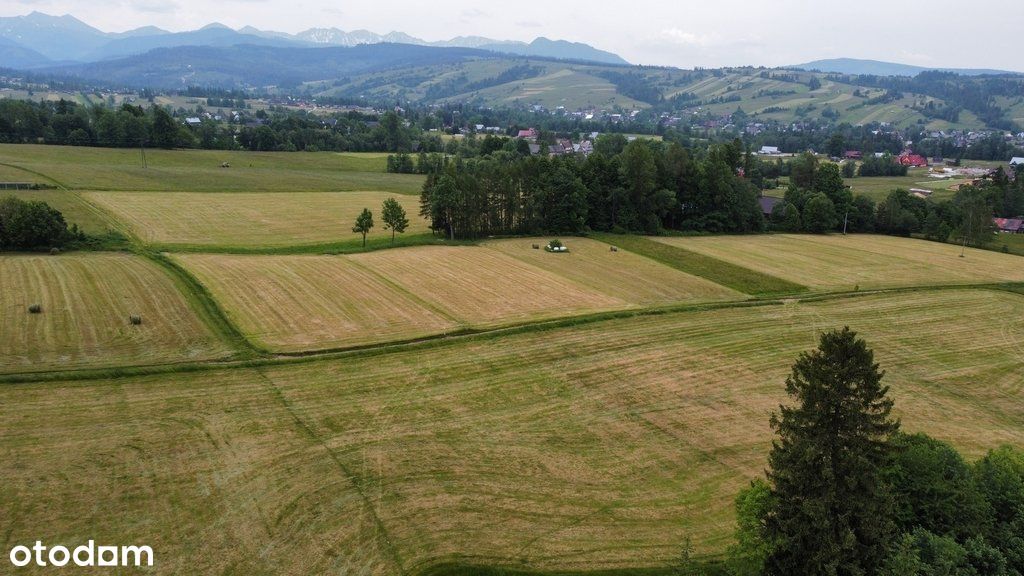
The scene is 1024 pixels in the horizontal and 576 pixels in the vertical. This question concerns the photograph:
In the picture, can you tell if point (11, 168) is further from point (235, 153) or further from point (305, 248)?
point (305, 248)

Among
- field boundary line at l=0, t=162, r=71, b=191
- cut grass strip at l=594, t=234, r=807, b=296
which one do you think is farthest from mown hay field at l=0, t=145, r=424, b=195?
cut grass strip at l=594, t=234, r=807, b=296

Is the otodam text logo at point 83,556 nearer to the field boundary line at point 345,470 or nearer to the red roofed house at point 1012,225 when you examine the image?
the field boundary line at point 345,470

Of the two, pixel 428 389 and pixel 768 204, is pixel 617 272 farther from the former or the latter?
pixel 768 204

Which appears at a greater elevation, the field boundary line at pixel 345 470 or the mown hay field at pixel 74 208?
the mown hay field at pixel 74 208

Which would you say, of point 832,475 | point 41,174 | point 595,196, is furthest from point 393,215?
point 41,174

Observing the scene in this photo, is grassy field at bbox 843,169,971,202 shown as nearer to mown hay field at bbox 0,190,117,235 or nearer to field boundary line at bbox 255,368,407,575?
field boundary line at bbox 255,368,407,575

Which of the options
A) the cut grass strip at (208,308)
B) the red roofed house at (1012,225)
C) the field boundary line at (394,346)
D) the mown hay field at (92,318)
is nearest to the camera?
the field boundary line at (394,346)

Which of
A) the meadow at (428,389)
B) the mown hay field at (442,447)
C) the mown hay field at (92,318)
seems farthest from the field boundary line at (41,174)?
the mown hay field at (442,447)
